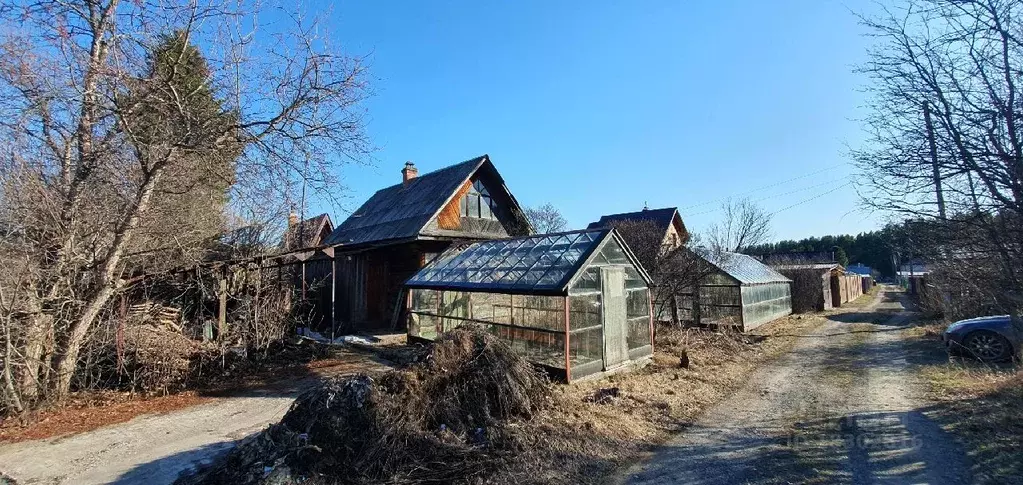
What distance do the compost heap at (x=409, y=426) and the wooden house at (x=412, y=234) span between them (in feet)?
30.3

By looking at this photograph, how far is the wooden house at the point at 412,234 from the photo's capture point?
54.0 ft

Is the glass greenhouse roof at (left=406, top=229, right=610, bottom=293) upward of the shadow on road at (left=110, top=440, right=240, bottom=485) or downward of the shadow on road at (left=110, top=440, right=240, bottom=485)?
upward

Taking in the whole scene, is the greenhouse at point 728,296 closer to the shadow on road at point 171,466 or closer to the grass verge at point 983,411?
the grass verge at point 983,411

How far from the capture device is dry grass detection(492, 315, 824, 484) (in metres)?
5.40

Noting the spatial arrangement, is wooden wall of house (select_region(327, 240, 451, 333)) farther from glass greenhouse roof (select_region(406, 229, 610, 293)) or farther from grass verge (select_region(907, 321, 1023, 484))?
grass verge (select_region(907, 321, 1023, 484))

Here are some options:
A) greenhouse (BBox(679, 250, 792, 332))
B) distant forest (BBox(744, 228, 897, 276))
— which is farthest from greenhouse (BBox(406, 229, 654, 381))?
distant forest (BBox(744, 228, 897, 276))

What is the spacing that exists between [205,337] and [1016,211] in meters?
14.2

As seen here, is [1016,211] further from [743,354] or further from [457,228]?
[457,228]

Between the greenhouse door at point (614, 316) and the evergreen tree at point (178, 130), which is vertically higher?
the evergreen tree at point (178, 130)

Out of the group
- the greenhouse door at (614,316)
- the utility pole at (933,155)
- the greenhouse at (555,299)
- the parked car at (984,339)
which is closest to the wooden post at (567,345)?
the greenhouse at (555,299)

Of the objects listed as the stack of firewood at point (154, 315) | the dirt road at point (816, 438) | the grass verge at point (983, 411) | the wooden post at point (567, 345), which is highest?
the stack of firewood at point (154, 315)

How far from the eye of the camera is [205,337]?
10.6 metres

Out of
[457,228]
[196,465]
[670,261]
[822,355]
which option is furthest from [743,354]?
[196,465]

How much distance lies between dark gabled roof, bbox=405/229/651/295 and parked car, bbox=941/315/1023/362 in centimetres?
738
